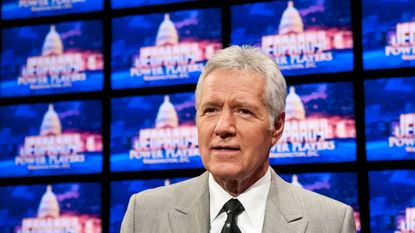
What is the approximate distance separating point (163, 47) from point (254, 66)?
2.53m

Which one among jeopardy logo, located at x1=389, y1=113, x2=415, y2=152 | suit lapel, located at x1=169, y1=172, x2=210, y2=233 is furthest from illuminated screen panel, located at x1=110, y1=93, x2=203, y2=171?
suit lapel, located at x1=169, y1=172, x2=210, y2=233

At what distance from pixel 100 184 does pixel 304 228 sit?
2.74m

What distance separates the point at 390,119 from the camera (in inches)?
154

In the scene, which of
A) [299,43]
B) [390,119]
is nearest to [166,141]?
[299,43]

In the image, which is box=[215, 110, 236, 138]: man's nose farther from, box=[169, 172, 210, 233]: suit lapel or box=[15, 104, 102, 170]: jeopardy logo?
box=[15, 104, 102, 170]: jeopardy logo

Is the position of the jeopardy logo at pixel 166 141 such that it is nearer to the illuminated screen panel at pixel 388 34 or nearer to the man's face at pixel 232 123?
the illuminated screen panel at pixel 388 34

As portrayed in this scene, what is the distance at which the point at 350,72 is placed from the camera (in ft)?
13.2

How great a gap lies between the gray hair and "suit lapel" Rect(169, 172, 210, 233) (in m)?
0.29

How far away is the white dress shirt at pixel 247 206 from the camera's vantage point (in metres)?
1.98

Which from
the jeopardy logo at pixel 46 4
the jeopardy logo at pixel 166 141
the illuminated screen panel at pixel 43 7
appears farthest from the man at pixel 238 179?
the jeopardy logo at pixel 46 4

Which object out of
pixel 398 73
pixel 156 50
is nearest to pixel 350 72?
pixel 398 73

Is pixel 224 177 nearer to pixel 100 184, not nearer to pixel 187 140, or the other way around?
pixel 187 140

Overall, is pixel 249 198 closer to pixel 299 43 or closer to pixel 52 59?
pixel 299 43

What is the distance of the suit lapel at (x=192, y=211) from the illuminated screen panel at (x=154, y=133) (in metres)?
2.19
